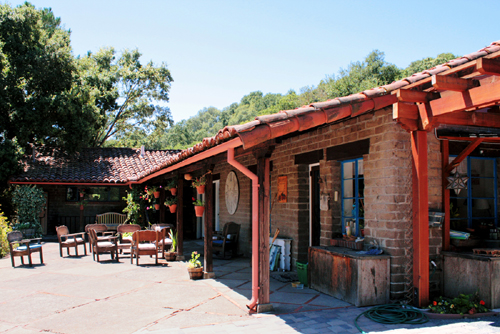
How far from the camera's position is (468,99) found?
3.85 metres

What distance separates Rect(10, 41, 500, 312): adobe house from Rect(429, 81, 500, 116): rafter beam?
1 cm

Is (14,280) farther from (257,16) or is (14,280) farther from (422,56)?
(422,56)

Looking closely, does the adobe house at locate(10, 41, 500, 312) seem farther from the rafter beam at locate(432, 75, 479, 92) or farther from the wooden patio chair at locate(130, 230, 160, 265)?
the wooden patio chair at locate(130, 230, 160, 265)

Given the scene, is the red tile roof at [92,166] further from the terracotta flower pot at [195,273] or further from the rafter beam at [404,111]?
the rafter beam at [404,111]

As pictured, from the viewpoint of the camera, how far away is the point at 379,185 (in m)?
5.27

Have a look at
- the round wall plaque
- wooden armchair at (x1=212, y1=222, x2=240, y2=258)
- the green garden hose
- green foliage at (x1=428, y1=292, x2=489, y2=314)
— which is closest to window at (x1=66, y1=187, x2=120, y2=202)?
the round wall plaque

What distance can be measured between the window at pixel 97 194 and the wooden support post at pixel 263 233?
13040 mm

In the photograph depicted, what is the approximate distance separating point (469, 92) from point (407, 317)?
8.52 ft

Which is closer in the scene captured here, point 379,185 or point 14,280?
point 379,185

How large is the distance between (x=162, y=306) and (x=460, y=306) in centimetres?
384

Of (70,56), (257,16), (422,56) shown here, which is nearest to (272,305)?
(257,16)

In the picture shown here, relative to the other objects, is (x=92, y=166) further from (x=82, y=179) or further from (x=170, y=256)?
(x=170, y=256)

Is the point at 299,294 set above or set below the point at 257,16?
below

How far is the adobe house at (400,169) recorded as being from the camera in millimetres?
4176
